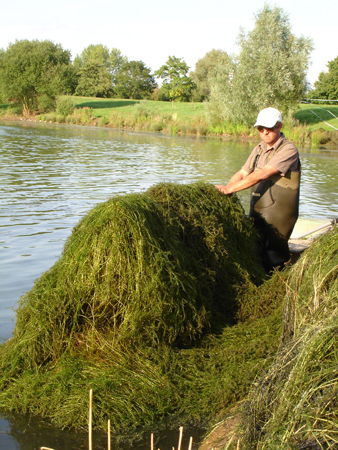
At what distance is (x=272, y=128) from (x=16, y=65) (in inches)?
2417

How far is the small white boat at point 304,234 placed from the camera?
6.32m

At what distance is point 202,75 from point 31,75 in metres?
44.8

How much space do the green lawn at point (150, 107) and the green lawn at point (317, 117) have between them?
1019 cm

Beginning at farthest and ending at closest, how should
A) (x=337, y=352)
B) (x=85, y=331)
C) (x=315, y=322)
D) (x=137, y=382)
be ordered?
1. (x=85, y=331)
2. (x=137, y=382)
3. (x=315, y=322)
4. (x=337, y=352)

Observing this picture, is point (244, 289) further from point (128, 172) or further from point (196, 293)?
point (128, 172)

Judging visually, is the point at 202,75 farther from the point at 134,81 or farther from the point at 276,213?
the point at 276,213

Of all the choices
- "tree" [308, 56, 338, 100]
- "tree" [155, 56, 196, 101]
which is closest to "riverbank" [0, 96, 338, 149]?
"tree" [308, 56, 338, 100]

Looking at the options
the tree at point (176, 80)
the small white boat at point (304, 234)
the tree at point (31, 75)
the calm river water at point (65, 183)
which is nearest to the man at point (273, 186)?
the small white boat at point (304, 234)

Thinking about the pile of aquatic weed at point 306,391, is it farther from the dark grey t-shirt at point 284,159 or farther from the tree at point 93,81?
the tree at point 93,81

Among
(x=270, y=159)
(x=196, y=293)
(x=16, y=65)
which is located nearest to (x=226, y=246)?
(x=196, y=293)

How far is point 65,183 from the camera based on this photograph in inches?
587

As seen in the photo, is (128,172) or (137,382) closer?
(137,382)

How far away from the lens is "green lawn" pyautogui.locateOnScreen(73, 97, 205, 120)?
49.0 meters

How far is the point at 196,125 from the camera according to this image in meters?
40.5
